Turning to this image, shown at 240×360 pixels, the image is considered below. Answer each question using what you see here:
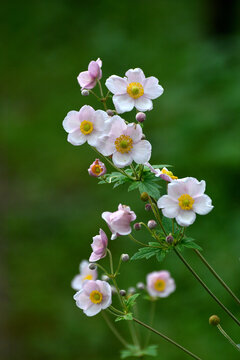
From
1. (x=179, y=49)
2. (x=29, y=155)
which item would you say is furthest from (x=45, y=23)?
(x=29, y=155)

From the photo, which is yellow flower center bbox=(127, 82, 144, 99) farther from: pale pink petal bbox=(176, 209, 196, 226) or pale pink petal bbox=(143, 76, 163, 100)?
pale pink petal bbox=(176, 209, 196, 226)

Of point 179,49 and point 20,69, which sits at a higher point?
point 20,69

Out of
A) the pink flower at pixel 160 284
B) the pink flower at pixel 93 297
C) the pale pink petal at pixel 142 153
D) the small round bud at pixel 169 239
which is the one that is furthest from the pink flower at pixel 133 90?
the pink flower at pixel 160 284

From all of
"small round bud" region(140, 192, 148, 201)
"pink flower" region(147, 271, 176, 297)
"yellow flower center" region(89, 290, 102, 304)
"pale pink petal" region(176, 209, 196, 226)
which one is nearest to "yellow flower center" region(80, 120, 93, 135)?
"small round bud" region(140, 192, 148, 201)

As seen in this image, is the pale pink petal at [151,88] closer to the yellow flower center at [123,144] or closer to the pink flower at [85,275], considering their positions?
the yellow flower center at [123,144]

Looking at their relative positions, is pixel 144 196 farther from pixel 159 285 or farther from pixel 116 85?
pixel 159 285

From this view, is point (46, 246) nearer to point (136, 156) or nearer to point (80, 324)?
point (80, 324)
